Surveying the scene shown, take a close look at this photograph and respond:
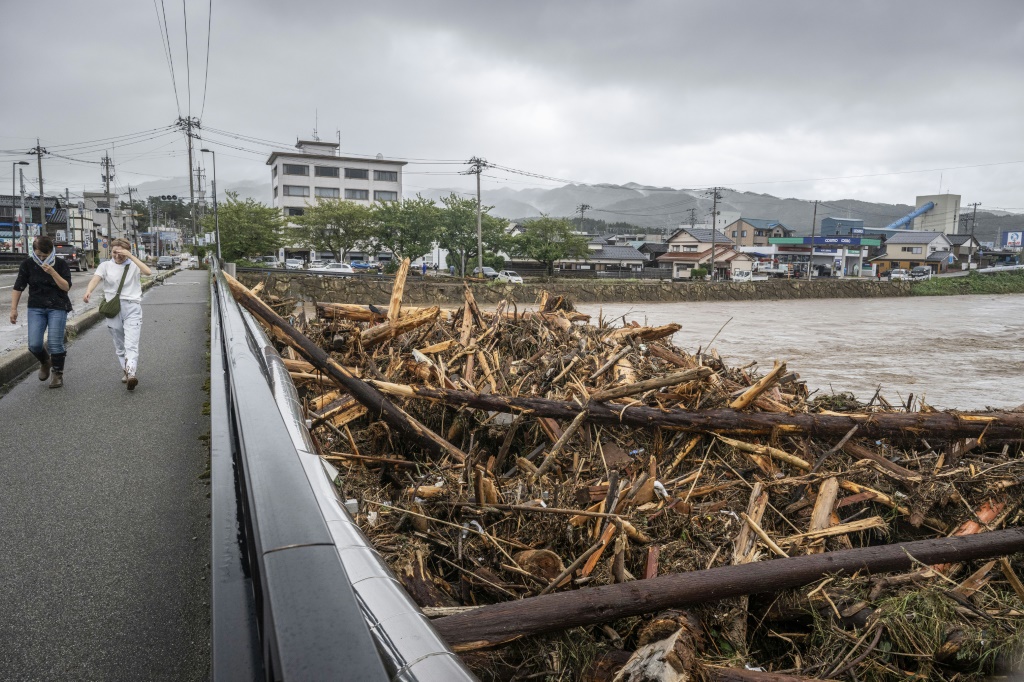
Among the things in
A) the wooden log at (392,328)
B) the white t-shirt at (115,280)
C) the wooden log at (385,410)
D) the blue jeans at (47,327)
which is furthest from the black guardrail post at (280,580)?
the blue jeans at (47,327)

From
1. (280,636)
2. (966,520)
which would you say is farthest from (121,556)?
(966,520)

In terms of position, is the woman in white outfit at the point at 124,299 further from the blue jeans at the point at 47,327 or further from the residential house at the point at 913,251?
the residential house at the point at 913,251

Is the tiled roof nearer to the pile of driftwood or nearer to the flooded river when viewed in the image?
the flooded river

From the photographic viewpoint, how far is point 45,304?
712cm

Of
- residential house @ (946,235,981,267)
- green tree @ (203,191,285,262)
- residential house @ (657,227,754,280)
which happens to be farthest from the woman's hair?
residential house @ (946,235,981,267)

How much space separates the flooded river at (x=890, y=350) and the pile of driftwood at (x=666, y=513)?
261 centimetres

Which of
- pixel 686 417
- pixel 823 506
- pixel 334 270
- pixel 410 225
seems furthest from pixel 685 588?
pixel 410 225

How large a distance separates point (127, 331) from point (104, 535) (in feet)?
14.3

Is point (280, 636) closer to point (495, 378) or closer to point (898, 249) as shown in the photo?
point (495, 378)

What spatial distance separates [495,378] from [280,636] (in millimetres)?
4716

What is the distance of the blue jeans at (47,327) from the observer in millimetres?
6914

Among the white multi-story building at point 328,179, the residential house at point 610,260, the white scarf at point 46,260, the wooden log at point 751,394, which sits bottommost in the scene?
the wooden log at point 751,394

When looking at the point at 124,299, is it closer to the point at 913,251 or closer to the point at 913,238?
the point at 913,251

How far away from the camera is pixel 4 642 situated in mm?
2334
